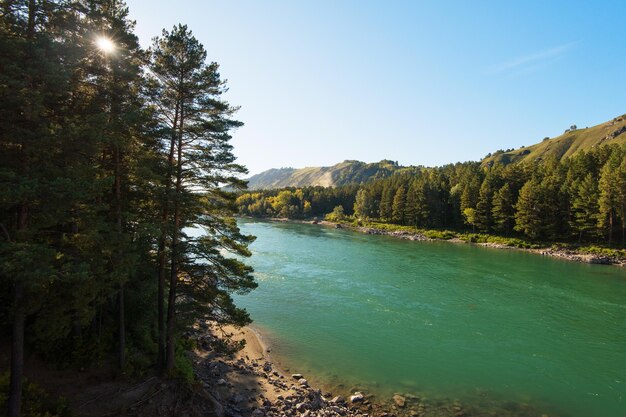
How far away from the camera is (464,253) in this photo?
188 feet

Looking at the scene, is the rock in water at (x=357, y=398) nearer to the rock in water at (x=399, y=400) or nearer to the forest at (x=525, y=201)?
the rock in water at (x=399, y=400)

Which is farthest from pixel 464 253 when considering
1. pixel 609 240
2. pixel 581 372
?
pixel 581 372

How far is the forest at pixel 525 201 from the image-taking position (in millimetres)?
58969

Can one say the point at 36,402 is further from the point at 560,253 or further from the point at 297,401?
the point at 560,253

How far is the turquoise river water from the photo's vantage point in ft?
58.1

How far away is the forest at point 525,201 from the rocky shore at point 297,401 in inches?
1817

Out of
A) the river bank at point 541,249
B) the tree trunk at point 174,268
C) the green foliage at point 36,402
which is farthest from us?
the river bank at point 541,249

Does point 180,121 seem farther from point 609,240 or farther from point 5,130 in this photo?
point 609,240

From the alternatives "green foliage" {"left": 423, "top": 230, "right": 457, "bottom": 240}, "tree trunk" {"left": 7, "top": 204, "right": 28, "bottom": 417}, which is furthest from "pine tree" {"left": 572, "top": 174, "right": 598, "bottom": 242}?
"tree trunk" {"left": 7, "top": 204, "right": 28, "bottom": 417}

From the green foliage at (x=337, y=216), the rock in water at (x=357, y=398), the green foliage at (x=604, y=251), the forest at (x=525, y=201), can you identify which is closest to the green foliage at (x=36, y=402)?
the rock in water at (x=357, y=398)

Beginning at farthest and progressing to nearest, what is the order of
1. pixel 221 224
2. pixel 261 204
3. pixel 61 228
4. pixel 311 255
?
pixel 261 204 < pixel 311 255 < pixel 221 224 < pixel 61 228

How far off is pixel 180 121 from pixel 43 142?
5.54 m

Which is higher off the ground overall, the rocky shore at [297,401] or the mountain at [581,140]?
the mountain at [581,140]

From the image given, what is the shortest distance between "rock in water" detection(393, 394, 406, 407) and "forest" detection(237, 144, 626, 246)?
4888 cm
